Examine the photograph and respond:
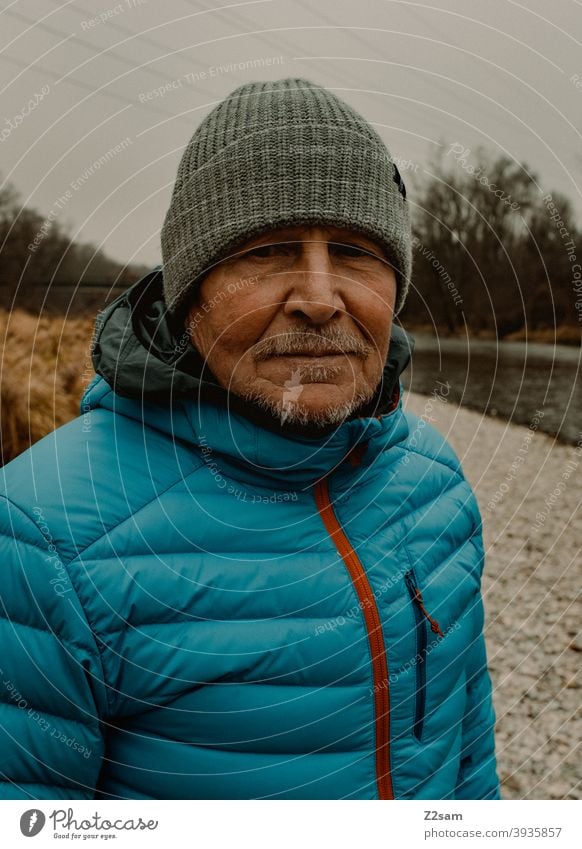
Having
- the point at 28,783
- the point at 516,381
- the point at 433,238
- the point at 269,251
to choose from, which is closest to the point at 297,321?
the point at 269,251

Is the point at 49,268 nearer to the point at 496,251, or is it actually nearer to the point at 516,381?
the point at 496,251

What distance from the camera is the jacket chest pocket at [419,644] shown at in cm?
134

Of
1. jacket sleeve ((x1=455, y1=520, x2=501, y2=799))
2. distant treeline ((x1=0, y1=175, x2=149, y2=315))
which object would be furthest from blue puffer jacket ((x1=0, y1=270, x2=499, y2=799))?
distant treeline ((x1=0, y1=175, x2=149, y2=315))

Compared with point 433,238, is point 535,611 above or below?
below

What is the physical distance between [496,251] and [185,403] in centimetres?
608

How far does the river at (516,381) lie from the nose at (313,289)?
252 inches

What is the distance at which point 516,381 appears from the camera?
13.0 meters

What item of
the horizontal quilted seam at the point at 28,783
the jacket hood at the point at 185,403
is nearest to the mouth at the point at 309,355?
the jacket hood at the point at 185,403

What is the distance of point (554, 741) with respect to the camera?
12.2 ft

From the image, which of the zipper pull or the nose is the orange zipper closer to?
the zipper pull

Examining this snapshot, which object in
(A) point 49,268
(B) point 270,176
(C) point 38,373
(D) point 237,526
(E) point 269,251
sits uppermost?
(A) point 49,268

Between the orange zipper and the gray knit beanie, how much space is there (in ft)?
1.68

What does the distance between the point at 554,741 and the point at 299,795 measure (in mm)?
2992
